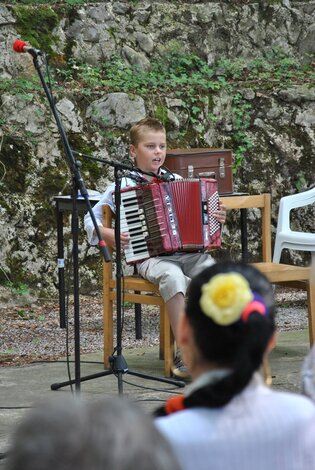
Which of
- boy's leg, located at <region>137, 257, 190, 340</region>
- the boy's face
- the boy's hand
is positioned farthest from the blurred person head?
the boy's face

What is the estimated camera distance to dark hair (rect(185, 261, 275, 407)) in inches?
66.0

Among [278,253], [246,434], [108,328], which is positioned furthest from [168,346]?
[246,434]

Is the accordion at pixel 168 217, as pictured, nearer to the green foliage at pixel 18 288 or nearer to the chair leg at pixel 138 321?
the chair leg at pixel 138 321

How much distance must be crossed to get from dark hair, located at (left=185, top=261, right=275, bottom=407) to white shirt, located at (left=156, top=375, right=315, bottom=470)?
0.02m

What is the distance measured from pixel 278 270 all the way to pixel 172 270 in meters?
0.61

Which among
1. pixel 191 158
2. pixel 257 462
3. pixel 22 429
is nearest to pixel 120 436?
pixel 22 429

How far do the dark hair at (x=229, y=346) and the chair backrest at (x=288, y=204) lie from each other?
5.27 m

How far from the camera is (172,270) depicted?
16.9ft

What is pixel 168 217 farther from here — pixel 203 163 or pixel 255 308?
pixel 255 308

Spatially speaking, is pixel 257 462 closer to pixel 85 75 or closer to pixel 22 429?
pixel 22 429

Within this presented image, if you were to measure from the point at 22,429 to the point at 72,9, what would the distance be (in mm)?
8234

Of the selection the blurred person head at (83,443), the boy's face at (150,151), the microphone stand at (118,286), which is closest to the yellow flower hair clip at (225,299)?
the blurred person head at (83,443)

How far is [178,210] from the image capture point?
5.24 m

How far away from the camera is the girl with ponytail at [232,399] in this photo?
162cm
